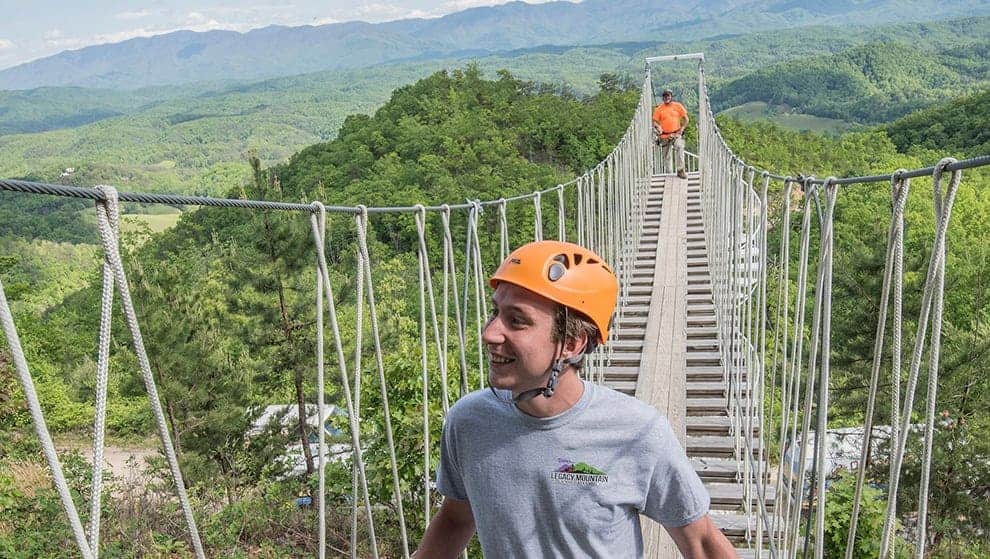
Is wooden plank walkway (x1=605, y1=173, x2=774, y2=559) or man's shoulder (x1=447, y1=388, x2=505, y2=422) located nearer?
man's shoulder (x1=447, y1=388, x2=505, y2=422)

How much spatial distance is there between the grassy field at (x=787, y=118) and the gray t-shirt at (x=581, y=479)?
291ft

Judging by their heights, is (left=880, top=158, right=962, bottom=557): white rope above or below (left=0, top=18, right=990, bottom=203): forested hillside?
above

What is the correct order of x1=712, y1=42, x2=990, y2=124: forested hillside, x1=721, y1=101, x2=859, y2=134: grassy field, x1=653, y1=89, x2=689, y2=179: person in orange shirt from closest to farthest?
x1=653, y1=89, x2=689, y2=179: person in orange shirt, x1=721, y1=101, x2=859, y2=134: grassy field, x1=712, y1=42, x2=990, y2=124: forested hillside

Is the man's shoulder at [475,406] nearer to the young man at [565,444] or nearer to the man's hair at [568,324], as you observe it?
the young man at [565,444]

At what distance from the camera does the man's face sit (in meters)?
1.02

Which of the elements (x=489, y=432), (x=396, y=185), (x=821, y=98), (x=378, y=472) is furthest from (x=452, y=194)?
(x=821, y=98)

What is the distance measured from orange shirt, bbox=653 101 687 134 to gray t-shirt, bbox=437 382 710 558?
7.81 m

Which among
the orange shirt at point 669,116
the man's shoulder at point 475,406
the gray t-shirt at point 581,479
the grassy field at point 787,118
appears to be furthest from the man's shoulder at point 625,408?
the grassy field at point 787,118

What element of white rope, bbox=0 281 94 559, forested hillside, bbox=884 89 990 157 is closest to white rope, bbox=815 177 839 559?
white rope, bbox=0 281 94 559

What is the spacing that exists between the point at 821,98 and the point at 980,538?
10661 cm

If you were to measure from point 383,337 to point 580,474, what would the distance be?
12.9m

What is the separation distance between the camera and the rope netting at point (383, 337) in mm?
885

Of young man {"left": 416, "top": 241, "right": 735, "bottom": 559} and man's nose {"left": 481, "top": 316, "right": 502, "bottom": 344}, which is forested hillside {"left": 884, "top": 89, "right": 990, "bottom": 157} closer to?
young man {"left": 416, "top": 241, "right": 735, "bottom": 559}

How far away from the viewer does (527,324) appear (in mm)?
1029
